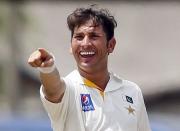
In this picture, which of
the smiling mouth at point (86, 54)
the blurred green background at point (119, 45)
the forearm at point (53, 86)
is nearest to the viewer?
the forearm at point (53, 86)

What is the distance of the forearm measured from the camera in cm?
497

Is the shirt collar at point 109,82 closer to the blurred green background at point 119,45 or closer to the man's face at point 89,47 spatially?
the man's face at point 89,47

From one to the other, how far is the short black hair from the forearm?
1.41 feet

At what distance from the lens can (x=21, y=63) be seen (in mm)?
20766

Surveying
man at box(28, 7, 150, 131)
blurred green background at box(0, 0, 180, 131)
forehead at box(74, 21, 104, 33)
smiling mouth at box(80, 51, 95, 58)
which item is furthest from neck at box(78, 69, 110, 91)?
blurred green background at box(0, 0, 180, 131)

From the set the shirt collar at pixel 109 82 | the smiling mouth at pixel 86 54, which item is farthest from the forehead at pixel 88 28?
the shirt collar at pixel 109 82

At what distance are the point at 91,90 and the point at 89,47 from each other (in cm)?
24

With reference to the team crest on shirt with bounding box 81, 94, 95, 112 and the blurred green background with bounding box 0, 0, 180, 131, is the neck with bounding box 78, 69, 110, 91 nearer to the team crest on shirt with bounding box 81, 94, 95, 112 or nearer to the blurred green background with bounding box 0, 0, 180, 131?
the team crest on shirt with bounding box 81, 94, 95, 112

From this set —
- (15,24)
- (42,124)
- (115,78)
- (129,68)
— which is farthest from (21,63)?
(115,78)

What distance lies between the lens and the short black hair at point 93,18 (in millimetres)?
5348

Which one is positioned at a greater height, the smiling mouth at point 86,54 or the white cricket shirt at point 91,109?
the smiling mouth at point 86,54

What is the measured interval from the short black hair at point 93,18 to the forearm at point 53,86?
1.41 feet

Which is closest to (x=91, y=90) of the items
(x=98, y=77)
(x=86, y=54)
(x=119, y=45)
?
(x=98, y=77)

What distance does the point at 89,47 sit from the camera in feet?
17.2
